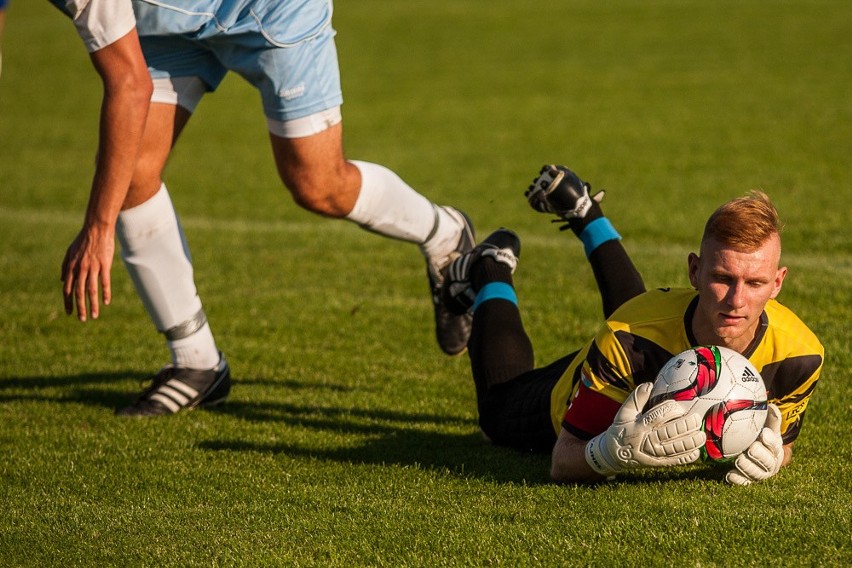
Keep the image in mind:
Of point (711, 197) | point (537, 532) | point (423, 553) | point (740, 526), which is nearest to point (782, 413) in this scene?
point (740, 526)

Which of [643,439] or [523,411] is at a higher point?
[643,439]

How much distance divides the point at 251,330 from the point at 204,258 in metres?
2.70

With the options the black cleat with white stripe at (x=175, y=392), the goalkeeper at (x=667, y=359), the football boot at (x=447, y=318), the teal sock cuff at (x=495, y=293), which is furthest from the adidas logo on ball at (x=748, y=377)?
the black cleat with white stripe at (x=175, y=392)

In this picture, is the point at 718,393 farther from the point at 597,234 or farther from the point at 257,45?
the point at 257,45

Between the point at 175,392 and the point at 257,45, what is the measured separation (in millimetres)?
1800

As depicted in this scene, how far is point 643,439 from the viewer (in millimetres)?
4117

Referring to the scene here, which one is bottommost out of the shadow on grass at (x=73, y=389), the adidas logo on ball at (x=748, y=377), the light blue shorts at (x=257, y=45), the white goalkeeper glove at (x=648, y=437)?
the shadow on grass at (x=73, y=389)

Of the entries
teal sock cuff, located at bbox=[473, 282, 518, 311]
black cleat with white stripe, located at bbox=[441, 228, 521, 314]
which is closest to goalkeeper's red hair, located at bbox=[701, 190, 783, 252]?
teal sock cuff, located at bbox=[473, 282, 518, 311]

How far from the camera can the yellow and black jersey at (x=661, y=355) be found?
4.44m

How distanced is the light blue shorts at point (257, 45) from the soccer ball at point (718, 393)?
7.93 feet

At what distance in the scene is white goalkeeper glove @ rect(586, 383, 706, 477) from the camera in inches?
161

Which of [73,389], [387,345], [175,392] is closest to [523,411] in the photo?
[175,392]

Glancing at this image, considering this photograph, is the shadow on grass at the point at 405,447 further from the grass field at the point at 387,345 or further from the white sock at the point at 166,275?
the white sock at the point at 166,275

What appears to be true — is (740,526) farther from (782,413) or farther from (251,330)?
(251,330)
